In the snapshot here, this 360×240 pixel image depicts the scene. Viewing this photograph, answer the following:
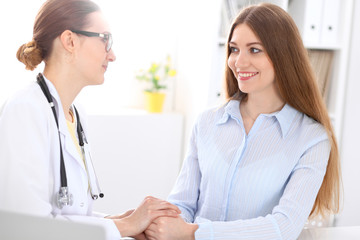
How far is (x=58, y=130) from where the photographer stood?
1662mm

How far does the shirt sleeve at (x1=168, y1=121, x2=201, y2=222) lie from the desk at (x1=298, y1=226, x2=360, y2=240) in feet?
1.48

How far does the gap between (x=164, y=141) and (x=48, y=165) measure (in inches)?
85.2

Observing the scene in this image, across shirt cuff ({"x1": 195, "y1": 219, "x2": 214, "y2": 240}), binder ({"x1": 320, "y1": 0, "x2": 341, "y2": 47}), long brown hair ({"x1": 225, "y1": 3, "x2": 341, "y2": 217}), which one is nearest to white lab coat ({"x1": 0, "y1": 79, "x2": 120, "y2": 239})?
shirt cuff ({"x1": 195, "y1": 219, "x2": 214, "y2": 240})

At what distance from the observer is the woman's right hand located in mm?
1719

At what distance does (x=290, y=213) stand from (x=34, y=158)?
863mm

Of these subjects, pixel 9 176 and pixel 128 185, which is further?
pixel 128 185

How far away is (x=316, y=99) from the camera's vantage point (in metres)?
2.01

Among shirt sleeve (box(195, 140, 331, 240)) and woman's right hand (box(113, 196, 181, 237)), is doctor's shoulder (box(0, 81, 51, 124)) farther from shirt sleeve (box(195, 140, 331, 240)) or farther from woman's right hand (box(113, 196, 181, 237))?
shirt sleeve (box(195, 140, 331, 240))

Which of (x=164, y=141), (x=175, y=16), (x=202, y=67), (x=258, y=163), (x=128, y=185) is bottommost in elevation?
(x=128, y=185)

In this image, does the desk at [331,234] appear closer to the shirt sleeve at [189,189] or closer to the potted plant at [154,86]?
the shirt sleeve at [189,189]

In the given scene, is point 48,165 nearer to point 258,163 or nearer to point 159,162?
point 258,163

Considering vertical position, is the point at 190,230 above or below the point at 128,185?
above

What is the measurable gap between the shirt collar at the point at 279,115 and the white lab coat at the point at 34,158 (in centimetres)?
68

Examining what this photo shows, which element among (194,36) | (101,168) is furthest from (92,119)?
(194,36)
